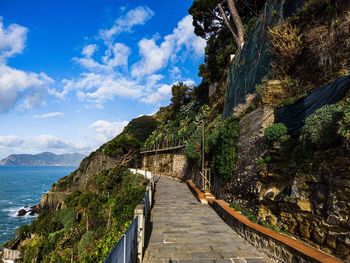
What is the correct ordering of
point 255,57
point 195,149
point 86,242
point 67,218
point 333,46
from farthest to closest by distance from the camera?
point 67,218 < point 195,149 < point 255,57 < point 86,242 < point 333,46

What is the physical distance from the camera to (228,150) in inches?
520

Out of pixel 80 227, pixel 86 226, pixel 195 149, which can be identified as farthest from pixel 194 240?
pixel 80 227

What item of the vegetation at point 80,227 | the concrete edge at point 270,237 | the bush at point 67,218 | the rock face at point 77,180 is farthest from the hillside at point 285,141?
the rock face at point 77,180

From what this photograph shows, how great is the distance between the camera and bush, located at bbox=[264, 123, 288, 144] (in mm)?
9460

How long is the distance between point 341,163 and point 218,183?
9284 mm

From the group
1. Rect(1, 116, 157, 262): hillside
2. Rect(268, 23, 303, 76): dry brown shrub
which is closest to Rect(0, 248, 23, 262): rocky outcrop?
Rect(1, 116, 157, 262): hillside

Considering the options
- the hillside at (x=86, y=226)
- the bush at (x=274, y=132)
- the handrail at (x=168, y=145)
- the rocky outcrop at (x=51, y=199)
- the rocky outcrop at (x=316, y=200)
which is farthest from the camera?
the rocky outcrop at (x=51, y=199)

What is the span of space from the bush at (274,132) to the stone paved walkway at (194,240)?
347 centimetres

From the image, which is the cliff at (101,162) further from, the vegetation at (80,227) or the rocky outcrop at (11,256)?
the rocky outcrop at (11,256)

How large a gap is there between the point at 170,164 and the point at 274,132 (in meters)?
25.9

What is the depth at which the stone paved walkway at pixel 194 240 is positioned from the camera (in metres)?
6.35

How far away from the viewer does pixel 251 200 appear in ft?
34.6

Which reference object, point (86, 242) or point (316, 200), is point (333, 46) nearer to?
point (316, 200)

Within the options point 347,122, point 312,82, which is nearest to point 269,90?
point 312,82
